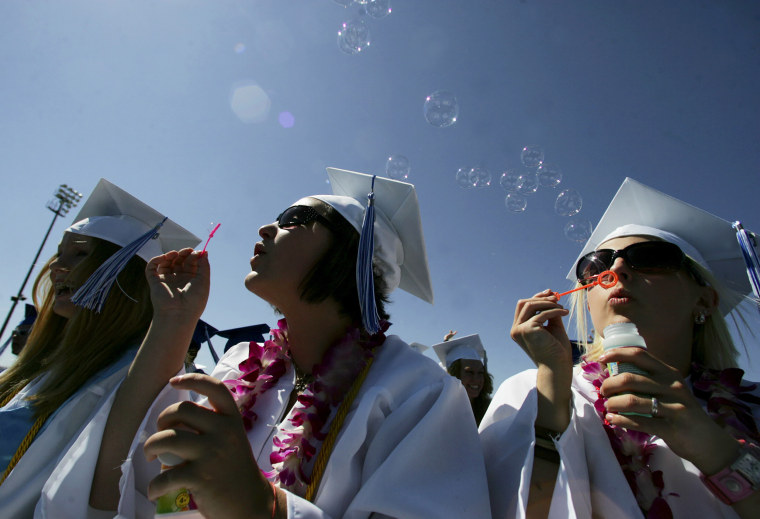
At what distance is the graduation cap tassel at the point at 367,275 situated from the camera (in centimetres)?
194

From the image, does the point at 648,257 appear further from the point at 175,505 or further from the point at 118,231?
the point at 118,231

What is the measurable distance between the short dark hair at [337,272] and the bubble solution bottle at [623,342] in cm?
128

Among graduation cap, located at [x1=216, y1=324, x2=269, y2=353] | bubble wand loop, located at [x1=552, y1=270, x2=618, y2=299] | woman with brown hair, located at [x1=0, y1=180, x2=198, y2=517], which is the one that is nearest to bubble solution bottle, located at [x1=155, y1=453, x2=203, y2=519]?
woman with brown hair, located at [x1=0, y1=180, x2=198, y2=517]

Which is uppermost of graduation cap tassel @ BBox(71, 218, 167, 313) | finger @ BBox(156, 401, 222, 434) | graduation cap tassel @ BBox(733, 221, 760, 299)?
graduation cap tassel @ BBox(733, 221, 760, 299)

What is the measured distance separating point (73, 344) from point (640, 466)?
311 cm

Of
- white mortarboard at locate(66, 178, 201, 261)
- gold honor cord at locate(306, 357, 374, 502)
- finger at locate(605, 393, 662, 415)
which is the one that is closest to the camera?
finger at locate(605, 393, 662, 415)

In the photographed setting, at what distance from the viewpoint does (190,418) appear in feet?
3.06

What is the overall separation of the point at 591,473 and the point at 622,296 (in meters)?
0.82

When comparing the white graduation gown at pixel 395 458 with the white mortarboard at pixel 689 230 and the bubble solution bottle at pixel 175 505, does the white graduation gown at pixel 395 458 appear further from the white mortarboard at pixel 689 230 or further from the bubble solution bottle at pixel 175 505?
the white mortarboard at pixel 689 230

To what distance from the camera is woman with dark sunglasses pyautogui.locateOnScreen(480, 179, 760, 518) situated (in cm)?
127

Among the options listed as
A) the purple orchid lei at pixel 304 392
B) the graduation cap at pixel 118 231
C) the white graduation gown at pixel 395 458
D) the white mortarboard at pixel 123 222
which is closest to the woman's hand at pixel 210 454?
the white graduation gown at pixel 395 458

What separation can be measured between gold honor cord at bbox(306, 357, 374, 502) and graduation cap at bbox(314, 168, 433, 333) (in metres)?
0.45

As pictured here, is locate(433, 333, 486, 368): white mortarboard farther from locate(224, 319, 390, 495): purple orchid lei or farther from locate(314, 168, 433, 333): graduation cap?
locate(224, 319, 390, 495): purple orchid lei

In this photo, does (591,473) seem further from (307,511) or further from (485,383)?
(485,383)
